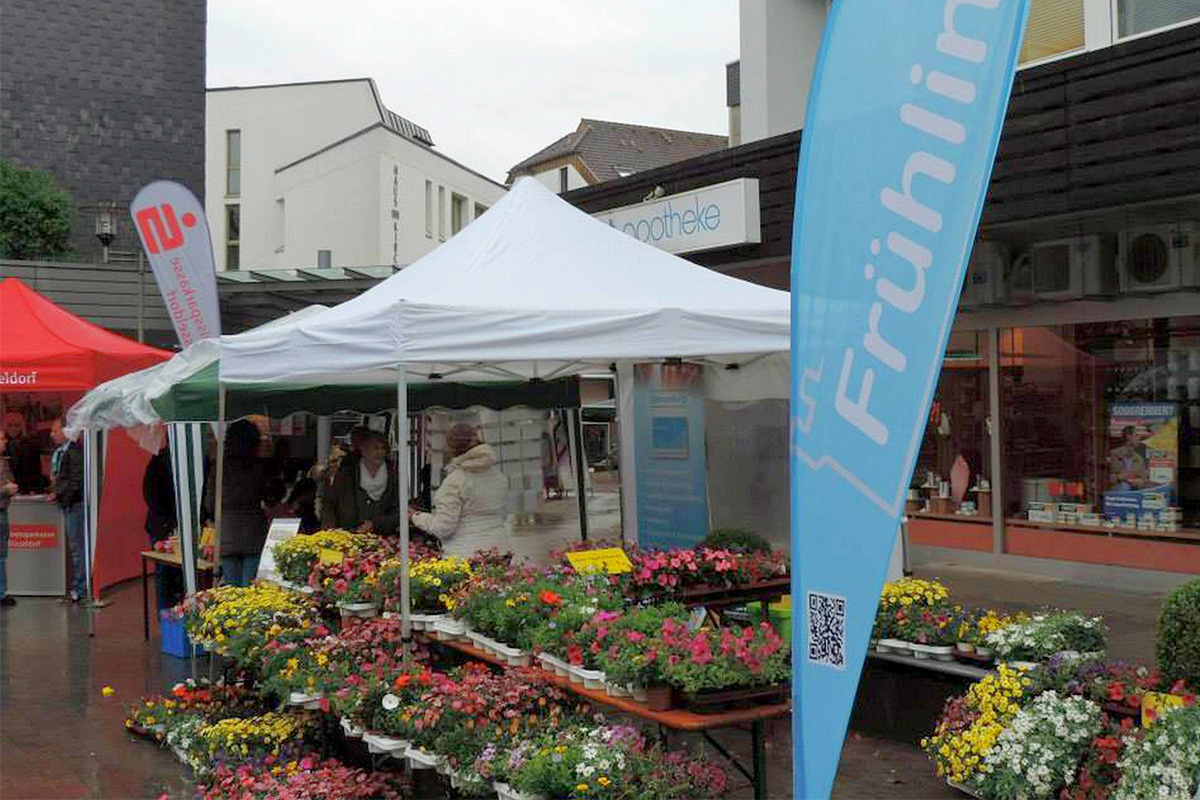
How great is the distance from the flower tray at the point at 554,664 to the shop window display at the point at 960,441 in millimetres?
7938

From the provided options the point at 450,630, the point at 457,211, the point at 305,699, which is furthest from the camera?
the point at 457,211

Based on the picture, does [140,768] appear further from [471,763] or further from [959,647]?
[959,647]

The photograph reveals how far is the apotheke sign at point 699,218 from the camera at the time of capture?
39.4ft

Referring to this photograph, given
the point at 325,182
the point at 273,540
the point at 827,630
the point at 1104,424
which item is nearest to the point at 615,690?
the point at 827,630

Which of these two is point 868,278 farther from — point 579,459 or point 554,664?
point 579,459

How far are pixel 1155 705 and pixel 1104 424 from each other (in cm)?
738

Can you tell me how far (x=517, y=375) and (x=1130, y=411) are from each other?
19.0ft

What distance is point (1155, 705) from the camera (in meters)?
4.70

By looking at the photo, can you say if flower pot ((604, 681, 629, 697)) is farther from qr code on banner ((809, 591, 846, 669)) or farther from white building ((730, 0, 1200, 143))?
white building ((730, 0, 1200, 143))

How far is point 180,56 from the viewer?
83.7 ft

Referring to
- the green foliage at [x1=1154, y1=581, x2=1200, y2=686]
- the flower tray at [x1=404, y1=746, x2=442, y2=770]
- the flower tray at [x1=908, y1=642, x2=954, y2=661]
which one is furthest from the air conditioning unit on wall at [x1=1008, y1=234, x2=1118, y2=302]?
the flower tray at [x1=404, y1=746, x2=442, y2=770]

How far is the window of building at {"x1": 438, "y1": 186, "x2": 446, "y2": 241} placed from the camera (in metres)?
34.6

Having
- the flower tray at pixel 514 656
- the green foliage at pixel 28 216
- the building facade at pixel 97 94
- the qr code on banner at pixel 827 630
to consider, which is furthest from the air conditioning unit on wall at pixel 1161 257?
the building facade at pixel 97 94

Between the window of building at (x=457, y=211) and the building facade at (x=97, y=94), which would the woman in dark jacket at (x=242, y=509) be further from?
the window of building at (x=457, y=211)
